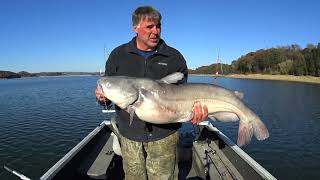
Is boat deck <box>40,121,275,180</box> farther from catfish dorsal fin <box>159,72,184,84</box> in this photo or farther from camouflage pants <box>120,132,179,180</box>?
catfish dorsal fin <box>159,72,184,84</box>

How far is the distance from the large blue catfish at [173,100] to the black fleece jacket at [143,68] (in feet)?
0.90

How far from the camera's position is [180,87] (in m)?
4.46

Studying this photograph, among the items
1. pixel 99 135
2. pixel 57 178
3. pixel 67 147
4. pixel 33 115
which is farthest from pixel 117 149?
pixel 33 115

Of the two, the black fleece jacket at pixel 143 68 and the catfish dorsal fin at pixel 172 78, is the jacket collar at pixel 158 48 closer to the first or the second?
the black fleece jacket at pixel 143 68

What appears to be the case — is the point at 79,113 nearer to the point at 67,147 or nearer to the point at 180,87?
the point at 67,147

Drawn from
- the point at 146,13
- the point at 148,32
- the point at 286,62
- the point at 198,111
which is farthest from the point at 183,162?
the point at 286,62

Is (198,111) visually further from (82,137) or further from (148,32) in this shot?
(82,137)

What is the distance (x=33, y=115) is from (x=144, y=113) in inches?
1152

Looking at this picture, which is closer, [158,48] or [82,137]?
[158,48]

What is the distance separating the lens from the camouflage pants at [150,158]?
4668mm

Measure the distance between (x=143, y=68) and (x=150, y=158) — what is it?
4.09 feet

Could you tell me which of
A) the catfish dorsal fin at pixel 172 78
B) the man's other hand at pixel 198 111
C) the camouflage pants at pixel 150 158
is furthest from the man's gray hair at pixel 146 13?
the camouflage pants at pixel 150 158

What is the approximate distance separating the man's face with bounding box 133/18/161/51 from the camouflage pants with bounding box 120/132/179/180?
1306mm

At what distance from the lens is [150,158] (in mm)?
4742
